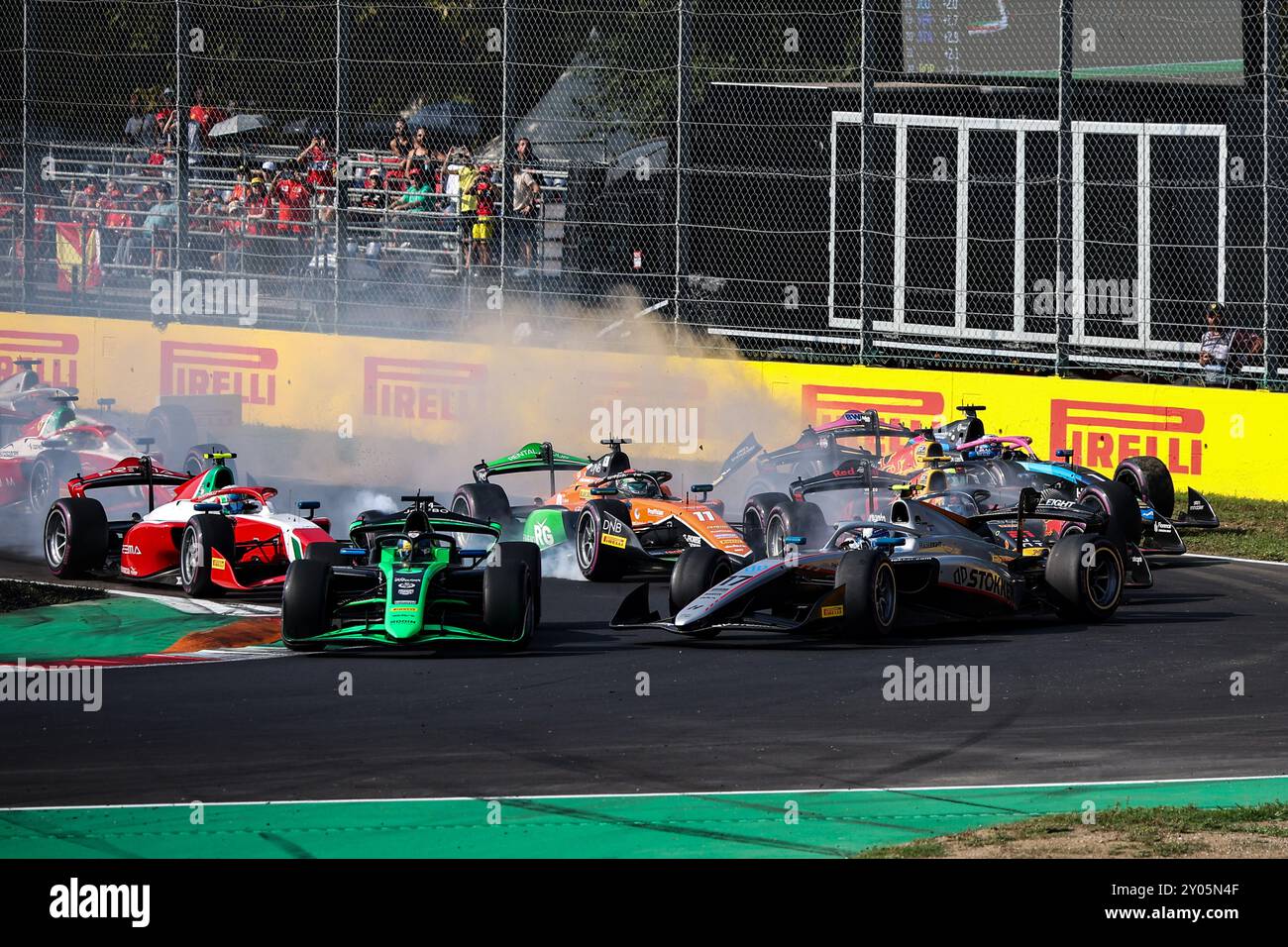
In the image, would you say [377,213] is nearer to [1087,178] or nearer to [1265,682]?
[1087,178]

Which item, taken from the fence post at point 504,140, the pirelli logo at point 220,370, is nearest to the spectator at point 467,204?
the fence post at point 504,140

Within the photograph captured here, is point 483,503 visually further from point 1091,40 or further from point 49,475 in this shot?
point 1091,40

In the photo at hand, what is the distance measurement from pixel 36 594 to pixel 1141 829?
9.53m

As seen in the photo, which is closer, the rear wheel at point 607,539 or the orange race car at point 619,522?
the orange race car at point 619,522

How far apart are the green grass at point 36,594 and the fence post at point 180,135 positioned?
9774 millimetres

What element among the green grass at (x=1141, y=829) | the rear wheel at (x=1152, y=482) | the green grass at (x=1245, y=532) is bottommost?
the green grass at (x=1141, y=829)

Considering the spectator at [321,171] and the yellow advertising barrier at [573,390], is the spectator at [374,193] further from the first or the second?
the yellow advertising barrier at [573,390]

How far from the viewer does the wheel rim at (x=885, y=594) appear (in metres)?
13.2

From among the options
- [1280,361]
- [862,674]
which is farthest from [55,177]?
[862,674]

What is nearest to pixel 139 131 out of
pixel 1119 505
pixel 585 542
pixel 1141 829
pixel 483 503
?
pixel 483 503

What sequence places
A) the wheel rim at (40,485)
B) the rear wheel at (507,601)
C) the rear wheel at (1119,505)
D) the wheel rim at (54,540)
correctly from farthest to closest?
the wheel rim at (40,485) < the wheel rim at (54,540) < the rear wheel at (1119,505) < the rear wheel at (507,601)

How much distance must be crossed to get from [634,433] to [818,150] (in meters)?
4.17

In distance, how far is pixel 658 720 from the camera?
10844 millimetres

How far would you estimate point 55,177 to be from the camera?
25969 mm
